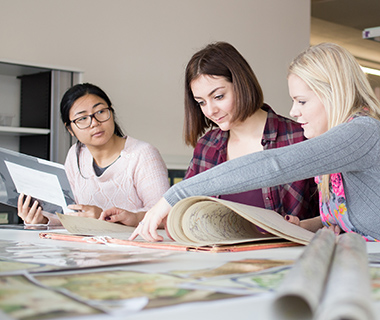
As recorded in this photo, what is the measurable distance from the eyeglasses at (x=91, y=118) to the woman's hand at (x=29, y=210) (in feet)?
1.66

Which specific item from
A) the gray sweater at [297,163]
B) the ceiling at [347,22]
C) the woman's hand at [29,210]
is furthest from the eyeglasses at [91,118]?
the ceiling at [347,22]

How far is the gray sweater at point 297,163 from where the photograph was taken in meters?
0.93

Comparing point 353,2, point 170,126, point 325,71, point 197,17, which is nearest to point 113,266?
point 325,71

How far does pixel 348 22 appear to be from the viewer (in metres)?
6.93

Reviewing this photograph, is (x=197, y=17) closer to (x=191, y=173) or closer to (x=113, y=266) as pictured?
(x=191, y=173)

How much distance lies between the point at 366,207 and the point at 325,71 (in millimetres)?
360

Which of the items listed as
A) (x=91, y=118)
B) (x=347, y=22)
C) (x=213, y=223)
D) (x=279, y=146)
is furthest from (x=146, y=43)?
(x=347, y=22)

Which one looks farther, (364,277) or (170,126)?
(170,126)

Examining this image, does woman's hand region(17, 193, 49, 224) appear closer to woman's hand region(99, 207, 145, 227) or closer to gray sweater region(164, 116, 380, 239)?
woman's hand region(99, 207, 145, 227)

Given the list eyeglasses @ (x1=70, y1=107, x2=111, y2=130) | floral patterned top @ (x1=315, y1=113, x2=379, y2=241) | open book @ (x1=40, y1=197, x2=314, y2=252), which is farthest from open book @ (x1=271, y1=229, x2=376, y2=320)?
eyeglasses @ (x1=70, y1=107, x2=111, y2=130)

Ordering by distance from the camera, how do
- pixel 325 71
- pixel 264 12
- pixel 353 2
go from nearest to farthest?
pixel 325 71 < pixel 264 12 < pixel 353 2

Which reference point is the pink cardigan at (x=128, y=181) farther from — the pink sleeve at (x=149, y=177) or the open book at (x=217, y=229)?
the open book at (x=217, y=229)

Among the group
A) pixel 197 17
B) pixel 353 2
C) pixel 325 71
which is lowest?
pixel 325 71

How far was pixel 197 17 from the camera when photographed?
4465 millimetres
